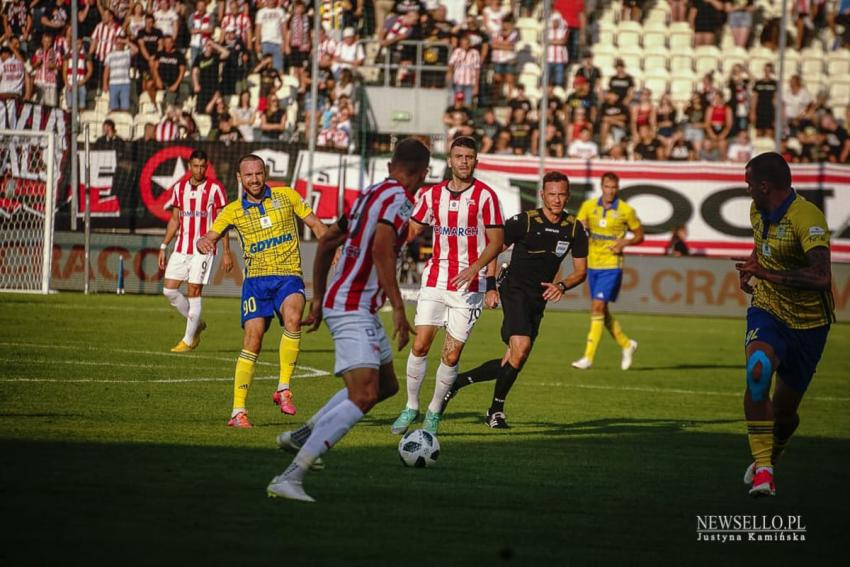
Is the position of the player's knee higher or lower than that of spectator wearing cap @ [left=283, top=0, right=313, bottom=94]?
lower

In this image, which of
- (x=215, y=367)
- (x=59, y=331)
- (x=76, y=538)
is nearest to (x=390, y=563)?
(x=76, y=538)

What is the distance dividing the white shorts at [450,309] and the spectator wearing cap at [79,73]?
18.1 metres

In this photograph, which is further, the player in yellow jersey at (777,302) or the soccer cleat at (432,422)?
the soccer cleat at (432,422)

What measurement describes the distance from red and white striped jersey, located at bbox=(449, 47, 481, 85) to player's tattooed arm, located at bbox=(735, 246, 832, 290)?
22448 mm

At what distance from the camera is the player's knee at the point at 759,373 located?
28.1ft

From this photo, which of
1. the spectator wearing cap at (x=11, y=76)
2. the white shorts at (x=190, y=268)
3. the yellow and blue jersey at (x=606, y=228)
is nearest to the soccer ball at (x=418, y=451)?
the white shorts at (x=190, y=268)

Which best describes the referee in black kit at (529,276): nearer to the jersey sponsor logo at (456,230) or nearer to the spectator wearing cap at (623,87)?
the jersey sponsor logo at (456,230)

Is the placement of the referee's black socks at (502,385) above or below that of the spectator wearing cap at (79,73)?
below

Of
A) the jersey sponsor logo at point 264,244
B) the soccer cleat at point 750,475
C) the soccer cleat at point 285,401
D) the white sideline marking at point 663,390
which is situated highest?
the jersey sponsor logo at point 264,244

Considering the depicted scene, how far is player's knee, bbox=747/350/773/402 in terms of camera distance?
8.57 meters

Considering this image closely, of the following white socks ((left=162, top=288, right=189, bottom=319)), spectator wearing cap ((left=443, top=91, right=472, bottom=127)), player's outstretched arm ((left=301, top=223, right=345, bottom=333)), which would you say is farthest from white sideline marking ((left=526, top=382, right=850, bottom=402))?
spectator wearing cap ((left=443, top=91, right=472, bottom=127))

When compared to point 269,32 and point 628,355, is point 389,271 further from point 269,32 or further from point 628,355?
point 269,32

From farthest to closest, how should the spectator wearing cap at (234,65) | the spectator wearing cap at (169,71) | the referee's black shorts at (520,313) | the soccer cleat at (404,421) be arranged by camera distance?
1. the spectator wearing cap at (234,65)
2. the spectator wearing cap at (169,71)
3. the referee's black shorts at (520,313)
4. the soccer cleat at (404,421)

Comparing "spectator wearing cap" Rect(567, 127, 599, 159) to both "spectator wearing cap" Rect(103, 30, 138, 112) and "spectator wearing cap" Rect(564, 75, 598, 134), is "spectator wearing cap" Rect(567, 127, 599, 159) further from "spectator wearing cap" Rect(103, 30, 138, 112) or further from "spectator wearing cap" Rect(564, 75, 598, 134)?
"spectator wearing cap" Rect(103, 30, 138, 112)
